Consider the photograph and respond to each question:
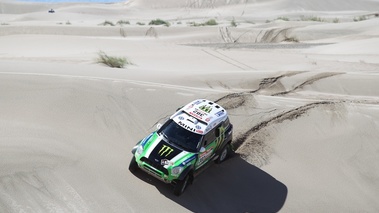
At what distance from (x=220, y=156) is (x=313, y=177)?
2587 millimetres

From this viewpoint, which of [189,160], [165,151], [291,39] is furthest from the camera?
[291,39]

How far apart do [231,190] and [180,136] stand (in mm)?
1836

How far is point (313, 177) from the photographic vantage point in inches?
402

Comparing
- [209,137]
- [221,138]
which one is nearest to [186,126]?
[209,137]

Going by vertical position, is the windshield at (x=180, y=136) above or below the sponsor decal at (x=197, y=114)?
below

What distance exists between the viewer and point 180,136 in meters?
9.31

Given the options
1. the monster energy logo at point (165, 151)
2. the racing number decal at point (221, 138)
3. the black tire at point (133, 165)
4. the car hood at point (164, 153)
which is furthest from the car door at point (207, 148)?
the black tire at point (133, 165)

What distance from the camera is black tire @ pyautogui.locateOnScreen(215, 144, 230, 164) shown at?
33.0 feet

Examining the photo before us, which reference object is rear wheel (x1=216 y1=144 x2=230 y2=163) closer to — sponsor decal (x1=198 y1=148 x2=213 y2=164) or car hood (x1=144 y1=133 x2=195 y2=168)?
sponsor decal (x1=198 y1=148 x2=213 y2=164)

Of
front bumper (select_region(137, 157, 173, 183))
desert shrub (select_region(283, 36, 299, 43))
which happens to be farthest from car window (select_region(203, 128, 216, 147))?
desert shrub (select_region(283, 36, 299, 43))

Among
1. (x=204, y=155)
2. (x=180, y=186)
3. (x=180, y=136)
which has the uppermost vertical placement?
(x=180, y=136)

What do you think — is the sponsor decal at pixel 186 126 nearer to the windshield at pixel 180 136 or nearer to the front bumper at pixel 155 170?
the windshield at pixel 180 136

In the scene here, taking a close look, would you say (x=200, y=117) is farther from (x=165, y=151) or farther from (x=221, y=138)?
(x=165, y=151)

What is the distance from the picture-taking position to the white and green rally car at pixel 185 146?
338 inches
